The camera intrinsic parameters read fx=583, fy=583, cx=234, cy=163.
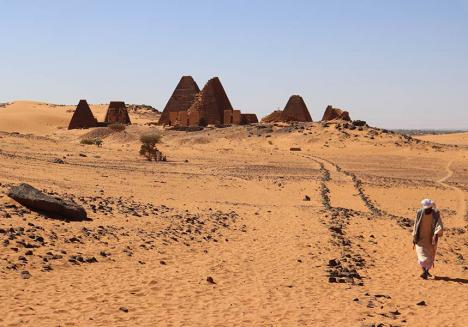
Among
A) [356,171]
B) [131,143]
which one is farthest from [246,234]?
[131,143]

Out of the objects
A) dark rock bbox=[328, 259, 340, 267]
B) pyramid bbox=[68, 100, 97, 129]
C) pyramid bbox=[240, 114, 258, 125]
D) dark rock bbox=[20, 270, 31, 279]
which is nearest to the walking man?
dark rock bbox=[328, 259, 340, 267]

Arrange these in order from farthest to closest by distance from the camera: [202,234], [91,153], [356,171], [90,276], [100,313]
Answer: [91,153], [356,171], [202,234], [90,276], [100,313]

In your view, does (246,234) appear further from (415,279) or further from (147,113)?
(147,113)

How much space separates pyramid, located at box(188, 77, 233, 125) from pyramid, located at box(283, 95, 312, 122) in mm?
7072

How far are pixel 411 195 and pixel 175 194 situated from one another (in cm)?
895

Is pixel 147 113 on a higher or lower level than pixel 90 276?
higher

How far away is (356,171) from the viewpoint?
97.9 feet

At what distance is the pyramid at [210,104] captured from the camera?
5231cm

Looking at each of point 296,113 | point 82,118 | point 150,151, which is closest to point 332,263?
point 150,151

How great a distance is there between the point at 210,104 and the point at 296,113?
9.07 metres

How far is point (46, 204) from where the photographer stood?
10.6 m

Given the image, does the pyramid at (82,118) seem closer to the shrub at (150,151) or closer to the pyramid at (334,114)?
the pyramid at (334,114)

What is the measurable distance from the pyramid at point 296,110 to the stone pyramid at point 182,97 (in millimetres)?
9213

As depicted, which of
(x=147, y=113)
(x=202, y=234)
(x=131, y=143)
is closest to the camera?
(x=202, y=234)
